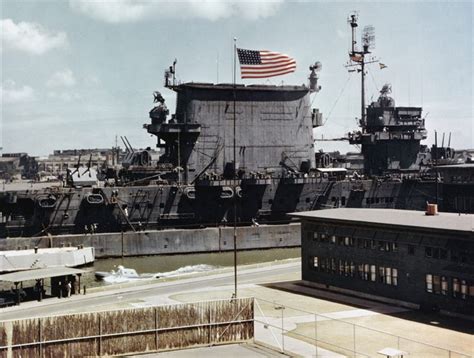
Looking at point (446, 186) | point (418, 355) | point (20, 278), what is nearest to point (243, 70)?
point (446, 186)

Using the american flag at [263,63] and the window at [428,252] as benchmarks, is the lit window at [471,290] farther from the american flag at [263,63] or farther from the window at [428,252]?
the american flag at [263,63]

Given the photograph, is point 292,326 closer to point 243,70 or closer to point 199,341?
point 199,341

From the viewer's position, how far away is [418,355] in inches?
847

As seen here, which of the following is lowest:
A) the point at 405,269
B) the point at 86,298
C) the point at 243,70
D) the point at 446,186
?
the point at 86,298

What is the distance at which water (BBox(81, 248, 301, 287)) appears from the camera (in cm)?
4544

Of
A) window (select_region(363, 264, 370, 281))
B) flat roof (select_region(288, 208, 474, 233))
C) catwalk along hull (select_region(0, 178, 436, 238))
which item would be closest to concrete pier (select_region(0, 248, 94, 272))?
catwalk along hull (select_region(0, 178, 436, 238))

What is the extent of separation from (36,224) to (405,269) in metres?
32.4

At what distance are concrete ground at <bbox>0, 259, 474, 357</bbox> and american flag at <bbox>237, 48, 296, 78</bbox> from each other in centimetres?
1667

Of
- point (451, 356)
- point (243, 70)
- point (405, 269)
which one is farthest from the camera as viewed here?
point (243, 70)

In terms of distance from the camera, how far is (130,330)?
2316 centimetres

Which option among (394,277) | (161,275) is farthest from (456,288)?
(161,275)

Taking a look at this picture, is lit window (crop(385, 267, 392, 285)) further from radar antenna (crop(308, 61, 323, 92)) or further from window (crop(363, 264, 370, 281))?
Answer: radar antenna (crop(308, 61, 323, 92))

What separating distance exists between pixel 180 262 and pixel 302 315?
2315 cm

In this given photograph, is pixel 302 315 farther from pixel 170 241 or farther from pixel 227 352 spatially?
pixel 170 241
